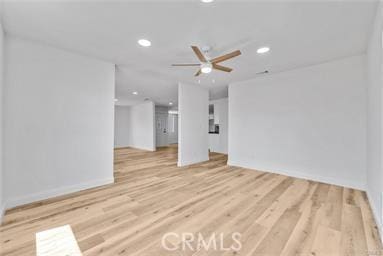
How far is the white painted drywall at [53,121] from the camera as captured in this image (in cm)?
235

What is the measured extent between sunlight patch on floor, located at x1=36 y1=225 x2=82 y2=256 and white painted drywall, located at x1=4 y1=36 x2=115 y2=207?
3.88 feet

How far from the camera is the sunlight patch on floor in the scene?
1.47 metres

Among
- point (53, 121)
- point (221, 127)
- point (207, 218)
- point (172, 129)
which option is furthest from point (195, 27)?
point (172, 129)

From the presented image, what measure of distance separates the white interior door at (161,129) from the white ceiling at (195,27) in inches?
246

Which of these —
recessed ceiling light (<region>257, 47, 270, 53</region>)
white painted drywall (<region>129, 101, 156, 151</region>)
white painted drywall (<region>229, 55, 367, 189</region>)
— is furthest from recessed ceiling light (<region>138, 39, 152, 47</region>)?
white painted drywall (<region>129, 101, 156, 151</region>)

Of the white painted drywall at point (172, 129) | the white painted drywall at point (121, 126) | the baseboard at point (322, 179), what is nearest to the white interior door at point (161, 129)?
the white painted drywall at point (172, 129)

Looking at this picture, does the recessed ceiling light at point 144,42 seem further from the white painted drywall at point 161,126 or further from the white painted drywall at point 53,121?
the white painted drywall at point 161,126

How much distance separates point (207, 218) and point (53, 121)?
118 inches

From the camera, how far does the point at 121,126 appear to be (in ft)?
30.9

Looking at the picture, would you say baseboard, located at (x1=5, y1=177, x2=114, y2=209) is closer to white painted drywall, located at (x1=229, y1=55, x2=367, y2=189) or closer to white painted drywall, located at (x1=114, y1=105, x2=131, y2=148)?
white painted drywall, located at (x1=229, y1=55, x2=367, y2=189)

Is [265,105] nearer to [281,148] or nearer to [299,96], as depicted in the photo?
[299,96]

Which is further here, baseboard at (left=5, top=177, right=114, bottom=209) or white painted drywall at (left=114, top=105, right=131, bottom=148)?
white painted drywall at (left=114, top=105, right=131, bottom=148)

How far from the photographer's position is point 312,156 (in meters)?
3.51

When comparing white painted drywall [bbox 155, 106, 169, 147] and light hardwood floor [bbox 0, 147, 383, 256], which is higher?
white painted drywall [bbox 155, 106, 169, 147]
